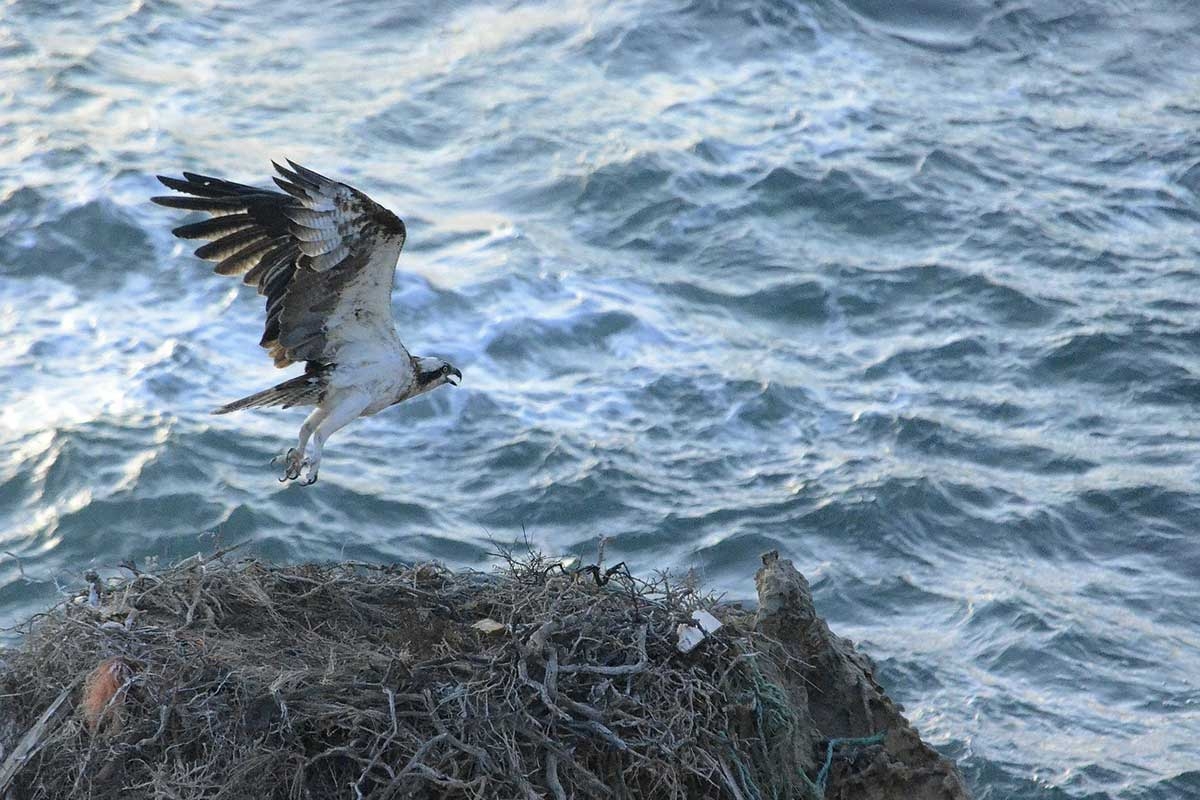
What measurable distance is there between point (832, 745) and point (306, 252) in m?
3.39

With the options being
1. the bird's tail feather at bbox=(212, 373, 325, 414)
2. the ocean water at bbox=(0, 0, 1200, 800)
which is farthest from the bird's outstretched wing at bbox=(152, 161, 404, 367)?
the ocean water at bbox=(0, 0, 1200, 800)

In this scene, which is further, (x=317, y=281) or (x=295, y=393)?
(x=295, y=393)

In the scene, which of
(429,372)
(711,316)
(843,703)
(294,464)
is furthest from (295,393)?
(711,316)

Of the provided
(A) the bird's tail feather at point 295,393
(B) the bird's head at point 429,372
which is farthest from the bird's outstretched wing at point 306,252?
(B) the bird's head at point 429,372

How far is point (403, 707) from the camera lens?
20.6 feet

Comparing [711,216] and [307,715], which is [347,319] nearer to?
[307,715]

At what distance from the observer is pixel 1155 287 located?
626 inches

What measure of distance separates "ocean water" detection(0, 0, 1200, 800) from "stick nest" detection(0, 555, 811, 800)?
334cm

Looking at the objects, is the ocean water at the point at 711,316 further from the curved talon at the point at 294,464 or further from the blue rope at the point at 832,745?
the blue rope at the point at 832,745

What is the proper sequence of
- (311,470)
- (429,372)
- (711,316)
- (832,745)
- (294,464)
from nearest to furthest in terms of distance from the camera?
(832,745)
(311,470)
(294,464)
(429,372)
(711,316)

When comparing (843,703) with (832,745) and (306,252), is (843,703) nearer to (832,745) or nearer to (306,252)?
(832,745)

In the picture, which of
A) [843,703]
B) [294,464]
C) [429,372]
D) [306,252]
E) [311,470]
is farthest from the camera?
[429,372]

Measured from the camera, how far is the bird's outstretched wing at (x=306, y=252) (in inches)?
301

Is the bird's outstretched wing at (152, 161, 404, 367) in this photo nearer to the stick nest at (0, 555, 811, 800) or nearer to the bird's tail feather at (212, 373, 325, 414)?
the bird's tail feather at (212, 373, 325, 414)
